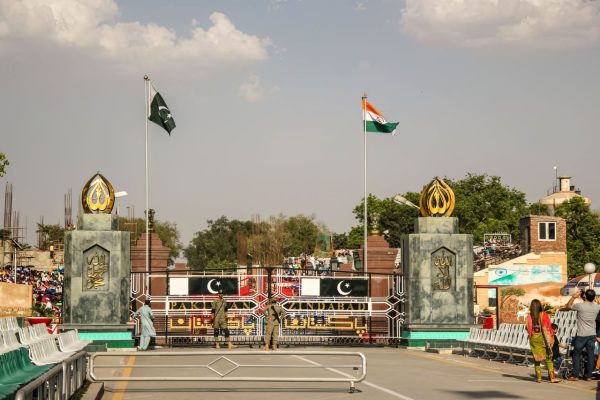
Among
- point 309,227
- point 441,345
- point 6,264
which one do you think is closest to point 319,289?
point 441,345

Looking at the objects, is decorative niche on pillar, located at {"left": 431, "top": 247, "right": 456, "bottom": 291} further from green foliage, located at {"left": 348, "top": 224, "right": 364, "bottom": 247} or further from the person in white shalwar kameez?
green foliage, located at {"left": 348, "top": 224, "right": 364, "bottom": 247}

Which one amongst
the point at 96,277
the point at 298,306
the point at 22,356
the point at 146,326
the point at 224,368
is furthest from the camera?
the point at 298,306

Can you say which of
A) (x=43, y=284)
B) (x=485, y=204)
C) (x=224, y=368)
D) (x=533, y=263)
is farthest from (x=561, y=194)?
(x=224, y=368)

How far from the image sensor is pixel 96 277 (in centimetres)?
2930

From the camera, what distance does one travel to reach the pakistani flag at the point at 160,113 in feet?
122

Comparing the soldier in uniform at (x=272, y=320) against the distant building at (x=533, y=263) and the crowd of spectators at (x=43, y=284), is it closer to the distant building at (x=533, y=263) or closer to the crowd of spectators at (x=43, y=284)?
the crowd of spectators at (x=43, y=284)

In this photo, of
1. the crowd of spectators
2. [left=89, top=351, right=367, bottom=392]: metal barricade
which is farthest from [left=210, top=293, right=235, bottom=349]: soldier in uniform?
the crowd of spectators

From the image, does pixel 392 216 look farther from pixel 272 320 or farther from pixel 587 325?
pixel 587 325

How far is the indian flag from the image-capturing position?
126ft

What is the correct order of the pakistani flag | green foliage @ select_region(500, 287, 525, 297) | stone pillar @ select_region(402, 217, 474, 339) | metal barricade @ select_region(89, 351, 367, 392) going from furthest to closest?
green foliage @ select_region(500, 287, 525, 297) → the pakistani flag → stone pillar @ select_region(402, 217, 474, 339) → metal barricade @ select_region(89, 351, 367, 392)

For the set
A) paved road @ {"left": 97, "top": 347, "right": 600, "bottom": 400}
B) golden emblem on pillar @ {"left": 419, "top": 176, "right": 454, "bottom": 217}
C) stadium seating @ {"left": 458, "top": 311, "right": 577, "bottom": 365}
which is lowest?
paved road @ {"left": 97, "top": 347, "right": 600, "bottom": 400}

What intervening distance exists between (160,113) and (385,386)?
2128 cm

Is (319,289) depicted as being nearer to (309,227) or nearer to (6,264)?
(6,264)

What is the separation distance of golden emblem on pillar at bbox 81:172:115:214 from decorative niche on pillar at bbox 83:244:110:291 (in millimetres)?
1143
